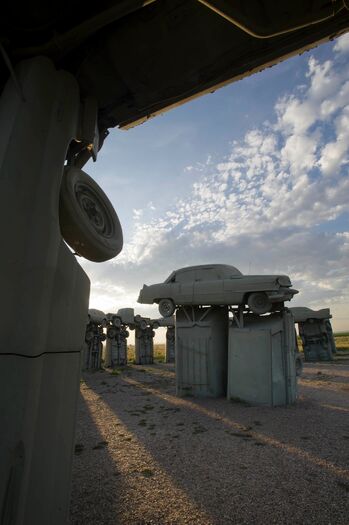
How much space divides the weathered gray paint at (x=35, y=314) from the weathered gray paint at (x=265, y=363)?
7.72m

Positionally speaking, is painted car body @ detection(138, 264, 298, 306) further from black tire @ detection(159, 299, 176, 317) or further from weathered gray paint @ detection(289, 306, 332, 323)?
weathered gray paint @ detection(289, 306, 332, 323)

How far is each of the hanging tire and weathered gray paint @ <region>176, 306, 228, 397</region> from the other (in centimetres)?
133

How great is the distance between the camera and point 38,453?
6.22 ft

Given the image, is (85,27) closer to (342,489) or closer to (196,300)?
(342,489)

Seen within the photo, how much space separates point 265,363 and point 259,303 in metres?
1.96

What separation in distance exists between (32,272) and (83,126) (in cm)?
177

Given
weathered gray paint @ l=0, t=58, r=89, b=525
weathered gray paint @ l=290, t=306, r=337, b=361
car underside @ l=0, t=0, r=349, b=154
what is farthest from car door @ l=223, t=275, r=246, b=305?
weathered gray paint @ l=290, t=306, r=337, b=361

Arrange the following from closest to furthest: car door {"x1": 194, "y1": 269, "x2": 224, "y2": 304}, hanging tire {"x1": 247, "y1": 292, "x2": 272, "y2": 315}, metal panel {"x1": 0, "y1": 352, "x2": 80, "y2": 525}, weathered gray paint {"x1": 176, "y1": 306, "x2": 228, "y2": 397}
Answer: metal panel {"x1": 0, "y1": 352, "x2": 80, "y2": 525}
hanging tire {"x1": 247, "y1": 292, "x2": 272, "y2": 315}
weathered gray paint {"x1": 176, "y1": 306, "x2": 228, "y2": 397}
car door {"x1": 194, "y1": 269, "x2": 224, "y2": 304}

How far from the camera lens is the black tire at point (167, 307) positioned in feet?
36.8

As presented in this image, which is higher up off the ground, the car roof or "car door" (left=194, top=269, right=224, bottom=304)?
the car roof

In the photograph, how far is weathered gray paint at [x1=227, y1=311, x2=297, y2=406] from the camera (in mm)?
8703

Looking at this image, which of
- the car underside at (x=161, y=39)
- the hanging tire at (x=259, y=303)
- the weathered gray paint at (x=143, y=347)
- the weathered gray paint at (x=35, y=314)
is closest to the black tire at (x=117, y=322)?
the weathered gray paint at (x=143, y=347)

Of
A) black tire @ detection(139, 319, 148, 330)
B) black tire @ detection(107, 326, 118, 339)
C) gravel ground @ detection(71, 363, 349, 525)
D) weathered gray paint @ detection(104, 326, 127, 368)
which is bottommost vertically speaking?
gravel ground @ detection(71, 363, 349, 525)

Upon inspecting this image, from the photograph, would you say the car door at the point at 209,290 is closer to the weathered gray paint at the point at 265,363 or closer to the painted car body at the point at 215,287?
the painted car body at the point at 215,287
